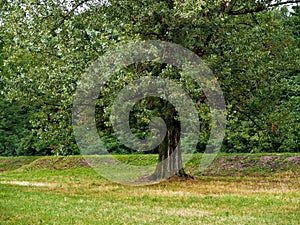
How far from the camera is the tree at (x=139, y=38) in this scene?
64.6 feet

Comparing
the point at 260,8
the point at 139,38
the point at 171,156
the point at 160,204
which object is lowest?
the point at 160,204

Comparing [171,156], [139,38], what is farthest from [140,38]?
[171,156]

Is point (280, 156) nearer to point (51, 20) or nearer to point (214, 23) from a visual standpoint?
point (214, 23)

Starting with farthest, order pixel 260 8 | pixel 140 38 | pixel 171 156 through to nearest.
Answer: pixel 171 156 < pixel 260 8 < pixel 140 38

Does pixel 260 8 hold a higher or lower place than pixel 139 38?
higher

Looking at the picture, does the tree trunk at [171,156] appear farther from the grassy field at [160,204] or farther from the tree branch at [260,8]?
the tree branch at [260,8]

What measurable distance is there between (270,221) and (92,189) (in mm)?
10659

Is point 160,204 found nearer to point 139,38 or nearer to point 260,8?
point 139,38

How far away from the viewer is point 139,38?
19.5 meters

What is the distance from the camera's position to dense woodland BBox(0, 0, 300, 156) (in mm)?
19688

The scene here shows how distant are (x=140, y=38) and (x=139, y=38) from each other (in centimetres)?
27

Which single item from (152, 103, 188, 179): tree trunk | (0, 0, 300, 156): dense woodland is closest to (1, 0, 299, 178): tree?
(0, 0, 300, 156): dense woodland

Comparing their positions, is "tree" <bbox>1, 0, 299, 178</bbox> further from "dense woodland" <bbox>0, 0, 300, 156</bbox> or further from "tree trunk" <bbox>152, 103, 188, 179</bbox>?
"tree trunk" <bbox>152, 103, 188, 179</bbox>

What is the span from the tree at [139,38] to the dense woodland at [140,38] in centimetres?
4
